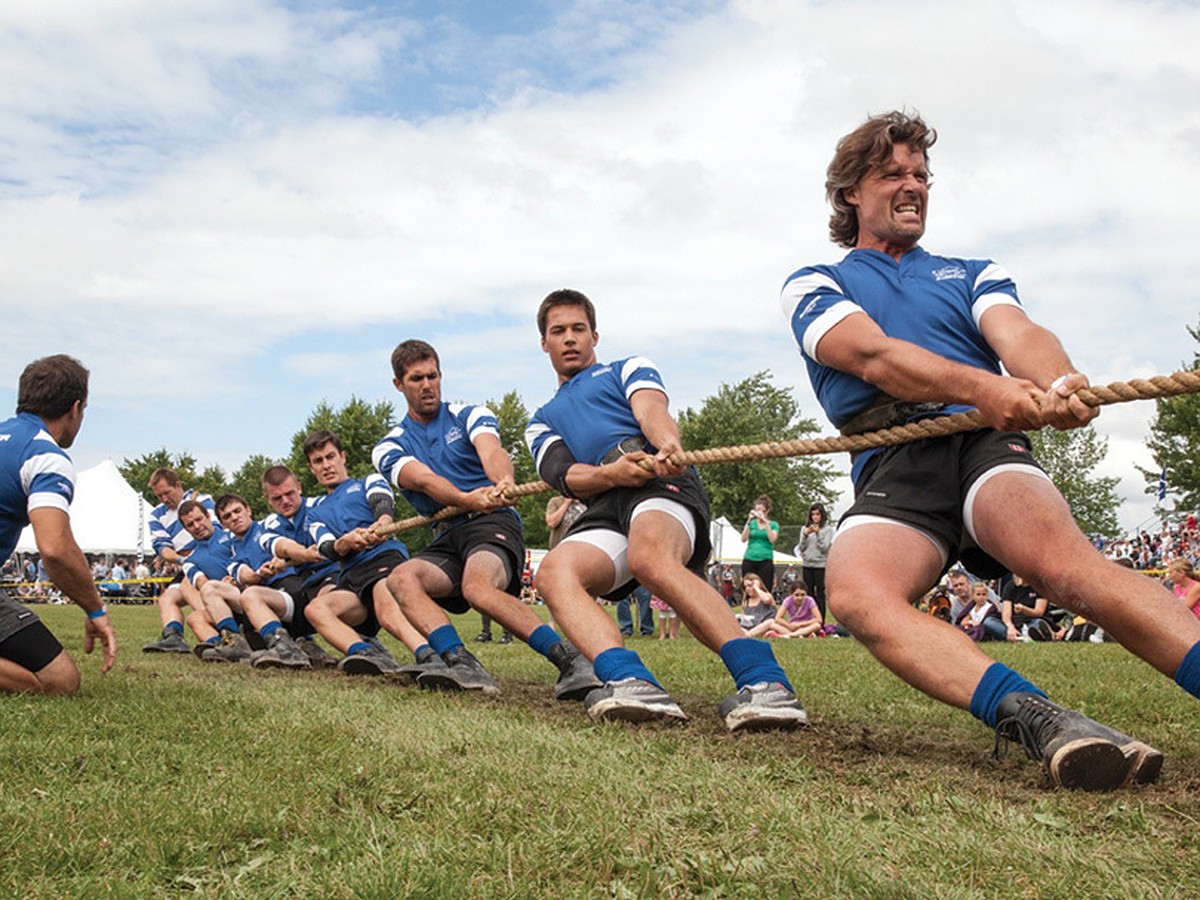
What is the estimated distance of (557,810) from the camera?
8.96ft

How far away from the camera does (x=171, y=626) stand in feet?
38.8

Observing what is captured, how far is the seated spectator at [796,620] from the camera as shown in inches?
586

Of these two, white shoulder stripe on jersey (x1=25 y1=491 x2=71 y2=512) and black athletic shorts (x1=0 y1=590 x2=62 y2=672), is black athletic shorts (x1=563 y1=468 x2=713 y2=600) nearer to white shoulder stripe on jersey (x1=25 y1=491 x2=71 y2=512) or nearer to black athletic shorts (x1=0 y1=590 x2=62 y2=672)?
white shoulder stripe on jersey (x1=25 y1=491 x2=71 y2=512)

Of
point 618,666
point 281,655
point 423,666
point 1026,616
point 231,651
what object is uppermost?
point 618,666

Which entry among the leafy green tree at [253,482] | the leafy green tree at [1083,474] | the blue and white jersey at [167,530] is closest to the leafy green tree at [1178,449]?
the leafy green tree at [1083,474]

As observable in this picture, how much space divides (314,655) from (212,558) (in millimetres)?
3523

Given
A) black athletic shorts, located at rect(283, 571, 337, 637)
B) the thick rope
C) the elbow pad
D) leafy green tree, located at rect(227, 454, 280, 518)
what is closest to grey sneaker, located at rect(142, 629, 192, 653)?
black athletic shorts, located at rect(283, 571, 337, 637)

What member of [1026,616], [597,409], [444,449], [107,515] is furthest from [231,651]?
[107,515]

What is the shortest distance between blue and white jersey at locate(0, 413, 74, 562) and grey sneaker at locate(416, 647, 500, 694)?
2.03 metres

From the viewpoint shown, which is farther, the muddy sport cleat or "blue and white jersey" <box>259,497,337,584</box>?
"blue and white jersey" <box>259,497,337,584</box>

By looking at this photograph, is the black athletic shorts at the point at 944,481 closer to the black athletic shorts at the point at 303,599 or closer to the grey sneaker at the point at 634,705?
the grey sneaker at the point at 634,705

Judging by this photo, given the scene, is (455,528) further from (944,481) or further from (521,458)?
(521,458)

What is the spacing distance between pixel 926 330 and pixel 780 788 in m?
1.59

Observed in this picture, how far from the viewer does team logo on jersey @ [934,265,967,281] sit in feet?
12.6
